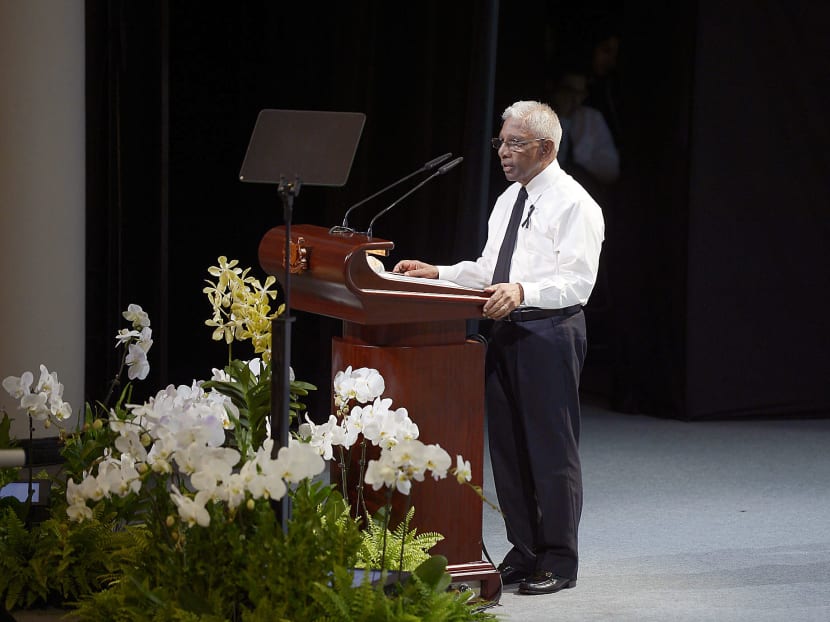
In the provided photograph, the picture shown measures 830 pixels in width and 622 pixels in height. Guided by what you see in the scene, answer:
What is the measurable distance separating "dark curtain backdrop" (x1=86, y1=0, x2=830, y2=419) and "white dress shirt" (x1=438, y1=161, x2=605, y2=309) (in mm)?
1754

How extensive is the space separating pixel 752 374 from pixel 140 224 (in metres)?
3.40

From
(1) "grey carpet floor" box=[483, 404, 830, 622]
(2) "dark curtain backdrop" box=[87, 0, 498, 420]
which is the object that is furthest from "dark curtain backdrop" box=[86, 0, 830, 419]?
(1) "grey carpet floor" box=[483, 404, 830, 622]

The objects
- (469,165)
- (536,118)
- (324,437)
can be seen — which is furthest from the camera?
(469,165)

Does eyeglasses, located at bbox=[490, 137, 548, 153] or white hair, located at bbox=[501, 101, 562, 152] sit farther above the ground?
white hair, located at bbox=[501, 101, 562, 152]

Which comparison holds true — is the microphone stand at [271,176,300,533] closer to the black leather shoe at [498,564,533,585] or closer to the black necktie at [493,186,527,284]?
the black necktie at [493,186,527,284]

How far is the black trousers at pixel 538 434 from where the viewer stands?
3.49 metres

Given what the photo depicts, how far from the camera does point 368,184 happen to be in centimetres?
573

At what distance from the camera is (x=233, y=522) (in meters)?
2.55

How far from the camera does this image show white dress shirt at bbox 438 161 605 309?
3.40 meters

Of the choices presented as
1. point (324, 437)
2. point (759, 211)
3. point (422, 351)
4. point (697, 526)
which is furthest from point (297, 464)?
point (759, 211)

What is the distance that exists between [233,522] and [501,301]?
1027mm

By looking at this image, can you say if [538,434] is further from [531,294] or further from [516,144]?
[516,144]

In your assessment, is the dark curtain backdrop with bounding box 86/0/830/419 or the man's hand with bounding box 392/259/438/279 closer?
the man's hand with bounding box 392/259/438/279

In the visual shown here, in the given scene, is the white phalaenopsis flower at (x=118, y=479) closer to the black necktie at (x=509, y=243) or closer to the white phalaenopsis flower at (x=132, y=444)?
the white phalaenopsis flower at (x=132, y=444)
